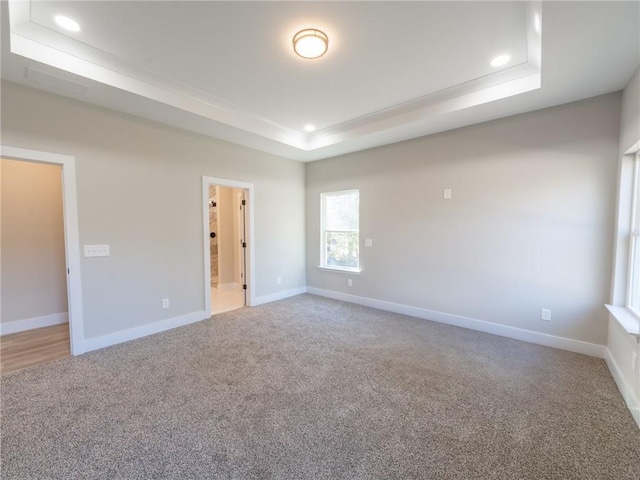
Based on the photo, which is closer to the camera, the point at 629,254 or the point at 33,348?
the point at 629,254

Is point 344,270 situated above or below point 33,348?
above

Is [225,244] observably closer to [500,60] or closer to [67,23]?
[67,23]

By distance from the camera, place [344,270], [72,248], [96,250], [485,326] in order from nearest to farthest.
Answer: [72,248]
[96,250]
[485,326]
[344,270]

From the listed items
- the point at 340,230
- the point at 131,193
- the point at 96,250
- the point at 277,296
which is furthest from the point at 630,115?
the point at 96,250

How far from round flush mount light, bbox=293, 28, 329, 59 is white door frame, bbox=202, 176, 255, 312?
95.6 inches

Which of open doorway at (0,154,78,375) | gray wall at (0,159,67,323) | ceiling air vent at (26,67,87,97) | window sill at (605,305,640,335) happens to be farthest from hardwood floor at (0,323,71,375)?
window sill at (605,305,640,335)

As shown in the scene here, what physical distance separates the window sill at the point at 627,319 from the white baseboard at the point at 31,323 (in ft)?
21.2

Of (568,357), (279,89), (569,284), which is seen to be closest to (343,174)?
(279,89)

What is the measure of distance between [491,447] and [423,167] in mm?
3403

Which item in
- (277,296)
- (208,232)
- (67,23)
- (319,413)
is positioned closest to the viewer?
(319,413)

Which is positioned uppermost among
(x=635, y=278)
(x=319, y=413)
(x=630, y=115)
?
(x=630, y=115)

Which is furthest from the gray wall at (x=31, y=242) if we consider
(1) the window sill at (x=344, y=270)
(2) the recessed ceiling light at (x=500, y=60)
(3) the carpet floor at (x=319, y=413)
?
(2) the recessed ceiling light at (x=500, y=60)

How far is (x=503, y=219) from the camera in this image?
3.44 meters

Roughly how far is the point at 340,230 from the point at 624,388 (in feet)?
13.1
